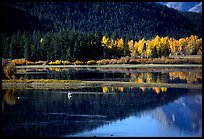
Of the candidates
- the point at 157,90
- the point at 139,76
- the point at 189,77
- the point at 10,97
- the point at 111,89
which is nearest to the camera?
the point at 10,97

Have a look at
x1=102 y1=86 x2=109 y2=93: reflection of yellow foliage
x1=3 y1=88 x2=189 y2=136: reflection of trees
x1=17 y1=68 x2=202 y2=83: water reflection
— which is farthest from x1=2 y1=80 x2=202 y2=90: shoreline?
x1=3 y1=88 x2=189 y2=136: reflection of trees

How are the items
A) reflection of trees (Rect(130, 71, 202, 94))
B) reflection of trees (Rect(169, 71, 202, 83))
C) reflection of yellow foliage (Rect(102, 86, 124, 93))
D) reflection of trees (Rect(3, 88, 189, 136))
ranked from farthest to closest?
reflection of trees (Rect(169, 71, 202, 83))
reflection of trees (Rect(130, 71, 202, 94))
reflection of yellow foliage (Rect(102, 86, 124, 93))
reflection of trees (Rect(3, 88, 189, 136))

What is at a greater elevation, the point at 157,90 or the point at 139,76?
the point at 139,76

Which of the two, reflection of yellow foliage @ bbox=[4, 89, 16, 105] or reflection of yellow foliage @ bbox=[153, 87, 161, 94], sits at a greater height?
reflection of yellow foliage @ bbox=[153, 87, 161, 94]

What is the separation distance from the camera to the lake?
103 feet

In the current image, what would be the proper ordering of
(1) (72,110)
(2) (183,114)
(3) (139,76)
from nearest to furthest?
(2) (183,114), (1) (72,110), (3) (139,76)

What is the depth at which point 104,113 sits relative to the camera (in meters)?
37.7

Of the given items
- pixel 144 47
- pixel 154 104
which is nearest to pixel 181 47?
pixel 144 47

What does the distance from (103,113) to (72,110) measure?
10.4 ft

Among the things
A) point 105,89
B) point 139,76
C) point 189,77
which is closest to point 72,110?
point 105,89

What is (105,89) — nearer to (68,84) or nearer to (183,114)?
(68,84)

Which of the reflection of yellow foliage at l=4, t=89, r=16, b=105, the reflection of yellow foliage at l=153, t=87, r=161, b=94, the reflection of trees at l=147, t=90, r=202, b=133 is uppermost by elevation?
the reflection of yellow foliage at l=153, t=87, r=161, b=94

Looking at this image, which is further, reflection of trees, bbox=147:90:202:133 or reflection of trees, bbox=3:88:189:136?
reflection of trees, bbox=147:90:202:133

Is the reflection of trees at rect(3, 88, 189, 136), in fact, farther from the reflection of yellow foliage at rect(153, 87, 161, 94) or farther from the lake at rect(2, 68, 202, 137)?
the reflection of yellow foliage at rect(153, 87, 161, 94)
